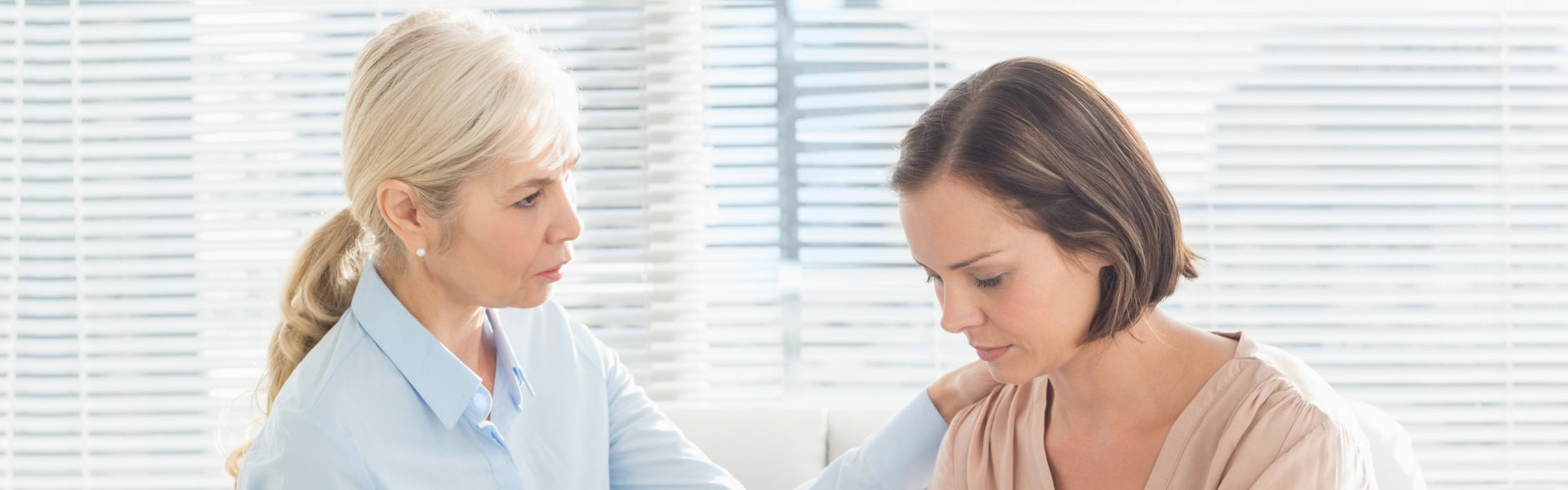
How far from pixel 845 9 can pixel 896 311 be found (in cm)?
67

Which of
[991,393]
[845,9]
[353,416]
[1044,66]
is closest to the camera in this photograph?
[1044,66]

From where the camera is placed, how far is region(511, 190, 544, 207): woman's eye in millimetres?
1354

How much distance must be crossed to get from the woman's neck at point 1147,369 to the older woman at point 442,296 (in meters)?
0.22

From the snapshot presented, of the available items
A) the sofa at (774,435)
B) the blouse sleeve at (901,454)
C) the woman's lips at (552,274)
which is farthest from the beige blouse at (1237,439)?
the sofa at (774,435)

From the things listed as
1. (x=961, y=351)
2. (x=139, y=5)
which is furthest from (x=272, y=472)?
(x=139, y=5)

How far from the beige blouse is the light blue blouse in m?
0.14

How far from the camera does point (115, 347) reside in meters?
2.56

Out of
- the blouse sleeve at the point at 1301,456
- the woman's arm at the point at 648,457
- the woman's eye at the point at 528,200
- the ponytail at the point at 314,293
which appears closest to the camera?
the blouse sleeve at the point at 1301,456

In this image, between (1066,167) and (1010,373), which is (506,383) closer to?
(1010,373)

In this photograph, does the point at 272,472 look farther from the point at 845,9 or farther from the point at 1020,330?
the point at 845,9

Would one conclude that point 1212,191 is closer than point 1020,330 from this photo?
No

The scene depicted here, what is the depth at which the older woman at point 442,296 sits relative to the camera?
1.28 m

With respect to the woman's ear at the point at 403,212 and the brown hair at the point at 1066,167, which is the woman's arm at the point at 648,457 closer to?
the woman's ear at the point at 403,212

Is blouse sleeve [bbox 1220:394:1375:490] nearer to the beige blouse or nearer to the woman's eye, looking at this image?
the beige blouse
